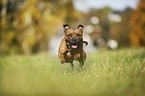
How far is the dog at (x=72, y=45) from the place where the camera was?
14.5 ft

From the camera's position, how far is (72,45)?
4.46 metres

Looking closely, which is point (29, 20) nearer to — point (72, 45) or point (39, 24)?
point (39, 24)

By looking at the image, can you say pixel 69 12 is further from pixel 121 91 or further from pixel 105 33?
pixel 121 91

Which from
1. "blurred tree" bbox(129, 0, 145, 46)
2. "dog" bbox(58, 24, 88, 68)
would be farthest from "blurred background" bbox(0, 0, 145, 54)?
"dog" bbox(58, 24, 88, 68)

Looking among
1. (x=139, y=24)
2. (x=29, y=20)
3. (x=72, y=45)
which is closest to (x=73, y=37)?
(x=72, y=45)

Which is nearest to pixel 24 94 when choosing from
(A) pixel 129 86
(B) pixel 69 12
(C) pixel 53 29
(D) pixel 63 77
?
(D) pixel 63 77

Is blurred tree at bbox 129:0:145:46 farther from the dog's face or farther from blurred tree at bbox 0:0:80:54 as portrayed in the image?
the dog's face

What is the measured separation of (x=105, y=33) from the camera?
74.5 feet

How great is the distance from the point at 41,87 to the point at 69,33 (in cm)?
163

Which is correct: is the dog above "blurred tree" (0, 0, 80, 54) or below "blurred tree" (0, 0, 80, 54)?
below

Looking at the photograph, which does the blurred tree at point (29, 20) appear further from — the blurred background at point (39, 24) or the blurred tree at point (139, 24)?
the blurred tree at point (139, 24)

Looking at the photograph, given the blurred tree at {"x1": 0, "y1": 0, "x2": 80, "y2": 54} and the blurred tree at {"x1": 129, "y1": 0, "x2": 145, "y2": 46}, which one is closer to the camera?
the blurred tree at {"x1": 0, "y1": 0, "x2": 80, "y2": 54}

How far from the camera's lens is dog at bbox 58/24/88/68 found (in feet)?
14.5

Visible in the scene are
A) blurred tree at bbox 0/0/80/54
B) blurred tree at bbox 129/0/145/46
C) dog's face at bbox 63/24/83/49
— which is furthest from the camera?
blurred tree at bbox 129/0/145/46
